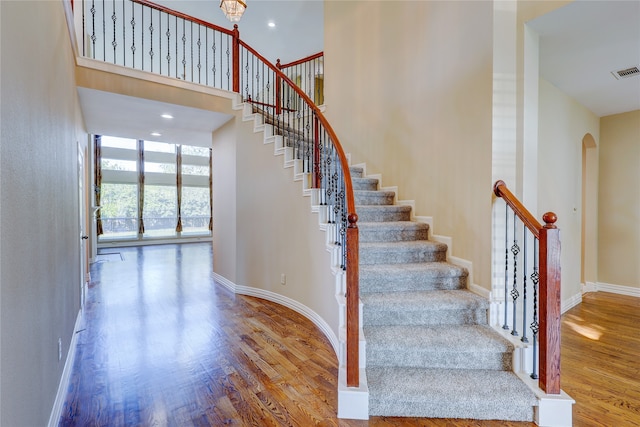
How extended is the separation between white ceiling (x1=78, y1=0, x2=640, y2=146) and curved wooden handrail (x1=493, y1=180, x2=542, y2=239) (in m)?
1.39

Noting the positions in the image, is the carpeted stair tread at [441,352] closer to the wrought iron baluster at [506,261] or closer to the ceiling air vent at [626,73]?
the wrought iron baluster at [506,261]

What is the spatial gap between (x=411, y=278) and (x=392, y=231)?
2.21 ft

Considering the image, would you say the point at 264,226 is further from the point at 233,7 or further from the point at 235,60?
the point at 233,7

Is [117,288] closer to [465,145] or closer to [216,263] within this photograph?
[216,263]

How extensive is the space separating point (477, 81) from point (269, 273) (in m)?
3.35

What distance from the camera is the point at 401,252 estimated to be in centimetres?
303

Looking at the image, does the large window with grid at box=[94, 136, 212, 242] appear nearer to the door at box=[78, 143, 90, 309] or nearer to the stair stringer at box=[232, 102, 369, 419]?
the door at box=[78, 143, 90, 309]

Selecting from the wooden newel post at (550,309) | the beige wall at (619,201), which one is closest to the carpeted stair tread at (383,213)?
the wooden newel post at (550,309)

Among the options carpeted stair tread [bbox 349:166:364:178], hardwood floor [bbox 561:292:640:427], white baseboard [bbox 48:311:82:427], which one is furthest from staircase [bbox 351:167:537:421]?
white baseboard [bbox 48:311:82:427]

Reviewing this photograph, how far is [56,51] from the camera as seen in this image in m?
2.14

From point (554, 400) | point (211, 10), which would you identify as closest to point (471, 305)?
point (554, 400)

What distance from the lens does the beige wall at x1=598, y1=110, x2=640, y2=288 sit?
173 inches

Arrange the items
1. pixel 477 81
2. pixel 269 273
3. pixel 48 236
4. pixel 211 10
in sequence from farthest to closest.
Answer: pixel 211 10, pixel 269 273, pixel 477 81, pixel 48 236

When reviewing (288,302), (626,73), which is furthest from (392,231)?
(626,73)
